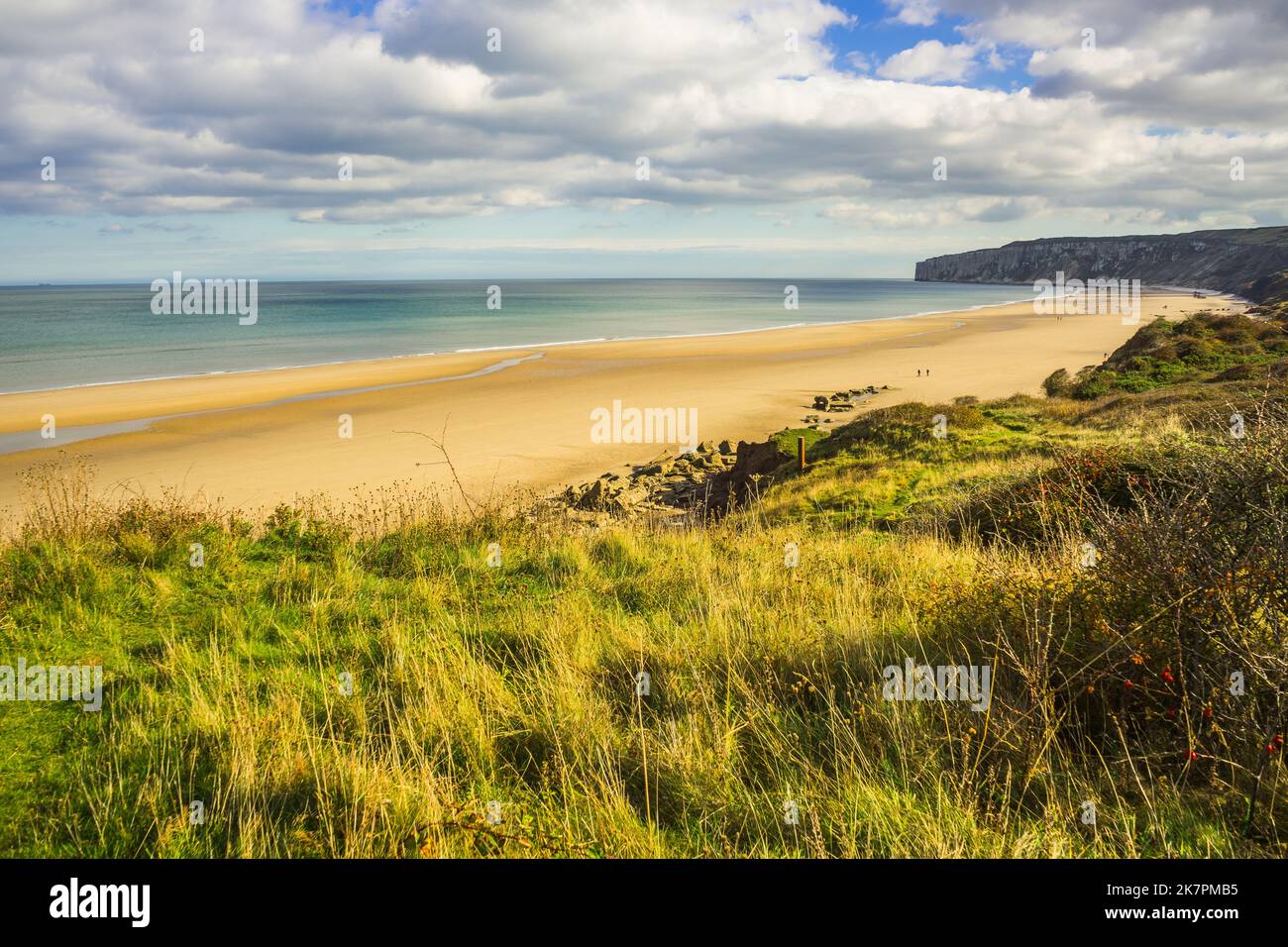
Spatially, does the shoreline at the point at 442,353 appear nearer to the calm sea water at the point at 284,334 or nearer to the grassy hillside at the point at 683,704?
the calm sea water at the point at 284,334

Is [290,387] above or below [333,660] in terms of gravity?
above

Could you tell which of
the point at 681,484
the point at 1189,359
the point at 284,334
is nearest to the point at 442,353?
the point at 284,334

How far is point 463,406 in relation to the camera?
28.1m

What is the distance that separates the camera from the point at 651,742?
3.89 meters

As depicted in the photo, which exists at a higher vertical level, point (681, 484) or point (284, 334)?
point (284, 334)

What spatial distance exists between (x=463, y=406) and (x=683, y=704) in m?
24.9

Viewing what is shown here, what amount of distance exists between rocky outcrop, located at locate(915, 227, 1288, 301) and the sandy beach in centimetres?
7140

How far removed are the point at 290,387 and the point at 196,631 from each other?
29.1 meters

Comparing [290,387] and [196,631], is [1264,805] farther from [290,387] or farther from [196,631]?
[290,387]

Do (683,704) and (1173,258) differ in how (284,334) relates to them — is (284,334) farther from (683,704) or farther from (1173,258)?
(1173,258)

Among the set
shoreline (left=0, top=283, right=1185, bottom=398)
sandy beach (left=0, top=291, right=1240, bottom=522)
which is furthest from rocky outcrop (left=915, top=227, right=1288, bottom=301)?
sandy beach (left=0, top=291, right=1240, bottom=522)

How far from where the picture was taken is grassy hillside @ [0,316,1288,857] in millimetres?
3266
